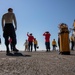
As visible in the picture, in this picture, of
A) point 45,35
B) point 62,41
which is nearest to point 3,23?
point 62,41

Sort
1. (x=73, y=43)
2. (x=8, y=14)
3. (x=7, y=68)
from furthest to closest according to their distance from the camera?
1. (x=73, y=43)
2. (x=8, y=14)
3. (x=7, y=68)

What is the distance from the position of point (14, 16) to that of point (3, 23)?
1.87 ft

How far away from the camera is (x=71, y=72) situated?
5.67m

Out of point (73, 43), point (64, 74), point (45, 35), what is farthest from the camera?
point (73, 43)

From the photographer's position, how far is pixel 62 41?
12.4 metres

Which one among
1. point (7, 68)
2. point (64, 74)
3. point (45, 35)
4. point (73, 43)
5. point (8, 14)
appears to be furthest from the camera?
point (73, 43)

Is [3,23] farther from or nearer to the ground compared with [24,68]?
farther from the ground

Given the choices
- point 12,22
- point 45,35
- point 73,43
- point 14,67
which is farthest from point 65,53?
point 73,43

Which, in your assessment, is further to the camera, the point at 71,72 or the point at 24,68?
the point at 24,68

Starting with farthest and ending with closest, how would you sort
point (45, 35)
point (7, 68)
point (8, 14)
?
1. point (45, 35)
2. point (8, 14)
3. point (7, 68)

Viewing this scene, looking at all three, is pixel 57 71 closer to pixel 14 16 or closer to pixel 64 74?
pixel 64 74

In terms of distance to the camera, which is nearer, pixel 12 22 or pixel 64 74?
pixel 64 74

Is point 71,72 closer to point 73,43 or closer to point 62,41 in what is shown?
point 62,41

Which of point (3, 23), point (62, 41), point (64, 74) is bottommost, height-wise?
point (64, 74)
